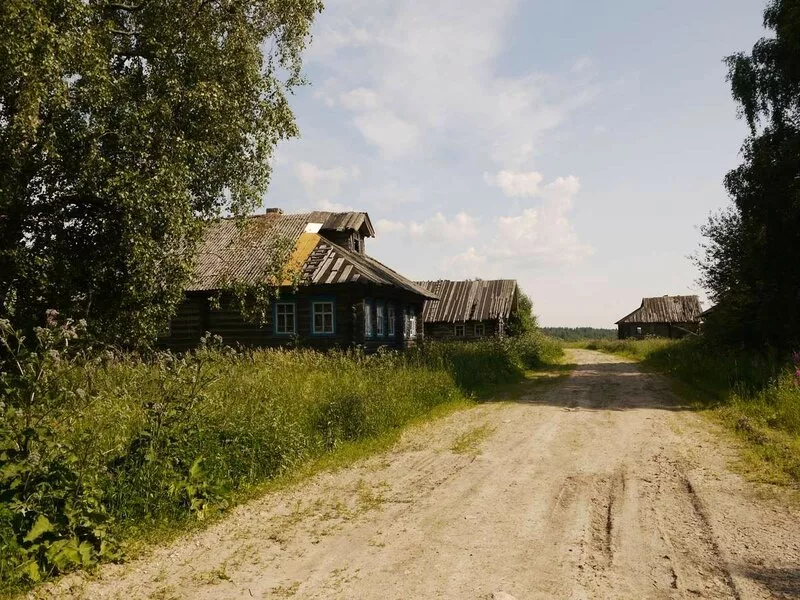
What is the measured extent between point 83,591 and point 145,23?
11.4m

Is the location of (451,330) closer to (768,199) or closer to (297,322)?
(297,322)

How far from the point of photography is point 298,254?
20.4 metres

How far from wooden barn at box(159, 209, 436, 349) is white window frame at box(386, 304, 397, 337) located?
0.15 meters

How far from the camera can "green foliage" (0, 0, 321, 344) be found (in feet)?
30.8

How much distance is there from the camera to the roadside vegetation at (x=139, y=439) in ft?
14.1

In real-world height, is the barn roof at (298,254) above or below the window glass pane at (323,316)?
above

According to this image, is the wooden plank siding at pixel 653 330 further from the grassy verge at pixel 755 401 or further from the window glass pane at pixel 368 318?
the window glass pane at pixel 368 318

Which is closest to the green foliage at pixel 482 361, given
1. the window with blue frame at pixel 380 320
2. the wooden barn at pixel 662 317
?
the window with blue frame at pixel 380 320

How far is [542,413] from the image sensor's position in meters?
11.0

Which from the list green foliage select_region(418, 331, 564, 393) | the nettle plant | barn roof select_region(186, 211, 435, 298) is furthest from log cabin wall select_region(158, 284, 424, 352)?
the nettle plant

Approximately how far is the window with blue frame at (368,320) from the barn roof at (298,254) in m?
1.14

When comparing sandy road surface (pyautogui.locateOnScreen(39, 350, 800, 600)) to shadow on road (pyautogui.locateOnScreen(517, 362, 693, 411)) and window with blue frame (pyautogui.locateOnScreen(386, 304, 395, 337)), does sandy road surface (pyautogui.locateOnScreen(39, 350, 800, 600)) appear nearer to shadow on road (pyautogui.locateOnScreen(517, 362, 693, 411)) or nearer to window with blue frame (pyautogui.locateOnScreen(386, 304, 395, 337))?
shadow on road (pyautogui.locateOnScreen(517, 362, 693, 411))

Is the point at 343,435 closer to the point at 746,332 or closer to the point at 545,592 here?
the point at 545,592

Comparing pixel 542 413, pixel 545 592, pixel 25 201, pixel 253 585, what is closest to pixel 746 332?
pixel 542 413
